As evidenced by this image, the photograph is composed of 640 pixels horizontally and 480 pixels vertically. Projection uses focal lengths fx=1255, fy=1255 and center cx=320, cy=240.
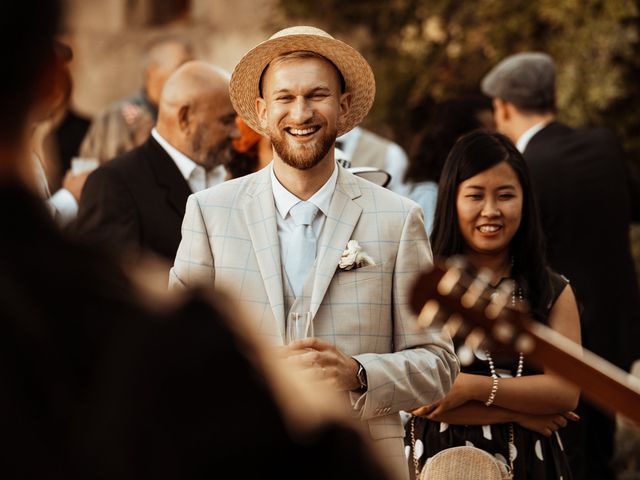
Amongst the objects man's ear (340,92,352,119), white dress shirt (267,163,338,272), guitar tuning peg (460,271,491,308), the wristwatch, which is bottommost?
the wristwatch

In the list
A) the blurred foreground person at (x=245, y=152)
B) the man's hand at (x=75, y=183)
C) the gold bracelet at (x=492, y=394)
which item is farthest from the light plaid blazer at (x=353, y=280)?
the man's hand at (x=75, y=183)

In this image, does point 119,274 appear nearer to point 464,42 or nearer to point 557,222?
point 557,222

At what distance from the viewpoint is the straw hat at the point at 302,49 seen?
168 inches

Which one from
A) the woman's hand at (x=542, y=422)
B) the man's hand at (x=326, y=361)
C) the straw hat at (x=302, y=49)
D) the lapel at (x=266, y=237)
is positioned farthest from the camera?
the woman's hand at (x=542, y=422)

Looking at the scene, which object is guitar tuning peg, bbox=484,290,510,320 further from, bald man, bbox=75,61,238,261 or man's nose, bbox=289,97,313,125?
bald man, bbox=75,61,238,261

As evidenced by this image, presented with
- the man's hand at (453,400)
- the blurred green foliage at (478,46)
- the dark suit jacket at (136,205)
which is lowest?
the man's hand at (453,400)

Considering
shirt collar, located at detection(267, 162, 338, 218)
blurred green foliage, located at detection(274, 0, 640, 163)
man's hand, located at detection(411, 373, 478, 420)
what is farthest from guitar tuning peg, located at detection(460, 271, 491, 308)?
blurred green foliage, located at detection(274, 0, 640, 163)

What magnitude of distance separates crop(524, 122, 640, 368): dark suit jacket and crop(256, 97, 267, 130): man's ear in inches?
106

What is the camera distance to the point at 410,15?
38.7 ft

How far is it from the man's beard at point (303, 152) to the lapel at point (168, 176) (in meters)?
1.62

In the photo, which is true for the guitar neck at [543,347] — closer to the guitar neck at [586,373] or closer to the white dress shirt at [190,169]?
the guitar neck at [586,373]

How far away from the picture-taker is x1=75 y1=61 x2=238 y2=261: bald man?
5668 millimetres

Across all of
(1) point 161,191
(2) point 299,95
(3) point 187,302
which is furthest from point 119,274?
(1) point 161,191

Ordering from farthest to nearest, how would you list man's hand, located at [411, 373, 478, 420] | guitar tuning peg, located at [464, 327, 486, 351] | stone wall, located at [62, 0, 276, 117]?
stone wall, located at [62, 0, 276, 117] < man's hand, located at [411, 373, 478, 420] < guitar tuning peg, located at [464, 327, 486, 351]
